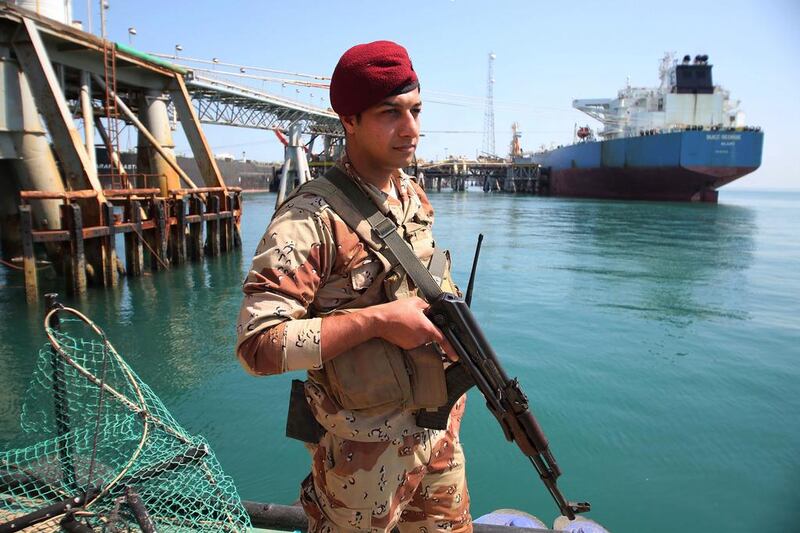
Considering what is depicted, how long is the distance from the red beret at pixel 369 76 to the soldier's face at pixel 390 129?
3 cm

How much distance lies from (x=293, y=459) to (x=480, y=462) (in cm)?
173

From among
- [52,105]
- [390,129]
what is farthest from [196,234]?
[390,129]

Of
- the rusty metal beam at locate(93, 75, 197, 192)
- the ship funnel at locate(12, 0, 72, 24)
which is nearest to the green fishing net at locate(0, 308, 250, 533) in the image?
the rusty metal beam at locate(93, 75, 197, 192)

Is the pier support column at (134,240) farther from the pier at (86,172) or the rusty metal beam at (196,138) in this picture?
the rusty metal beam at (196,138)

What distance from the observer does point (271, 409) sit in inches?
235

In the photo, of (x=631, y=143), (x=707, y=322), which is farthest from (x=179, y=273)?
(x=631, y=143)

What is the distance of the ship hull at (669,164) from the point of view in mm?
38844

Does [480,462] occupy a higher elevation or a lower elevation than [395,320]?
lower

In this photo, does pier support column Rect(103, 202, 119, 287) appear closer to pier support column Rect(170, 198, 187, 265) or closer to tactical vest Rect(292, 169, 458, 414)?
pier support column Rect(170, 198, 187, 265)

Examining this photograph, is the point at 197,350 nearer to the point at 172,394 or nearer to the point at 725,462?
the point at 172,394

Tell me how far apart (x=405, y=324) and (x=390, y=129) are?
0.58 metres

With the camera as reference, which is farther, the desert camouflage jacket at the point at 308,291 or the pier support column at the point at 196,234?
the pier support column at the point at 196,234

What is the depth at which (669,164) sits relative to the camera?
40.6 meters

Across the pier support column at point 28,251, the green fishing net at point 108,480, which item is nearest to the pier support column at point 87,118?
the pier support column at point 28,251
